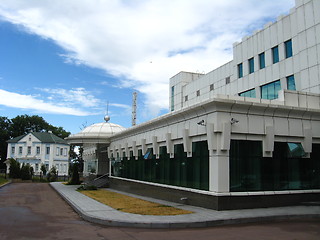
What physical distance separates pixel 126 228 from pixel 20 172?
3949 cm

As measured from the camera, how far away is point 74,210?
50.9 ft

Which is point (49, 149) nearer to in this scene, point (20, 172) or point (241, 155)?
point (20, 172)

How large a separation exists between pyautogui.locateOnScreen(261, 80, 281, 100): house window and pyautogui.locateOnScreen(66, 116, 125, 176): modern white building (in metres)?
15.1

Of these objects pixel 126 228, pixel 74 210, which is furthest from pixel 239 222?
pixel 74 210

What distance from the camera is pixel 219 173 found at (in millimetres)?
13484

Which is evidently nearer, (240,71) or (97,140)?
(240,71)

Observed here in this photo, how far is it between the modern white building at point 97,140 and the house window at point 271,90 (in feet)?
49.5

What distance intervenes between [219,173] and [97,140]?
19.5 m

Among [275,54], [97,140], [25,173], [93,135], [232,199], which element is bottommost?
[25,173]

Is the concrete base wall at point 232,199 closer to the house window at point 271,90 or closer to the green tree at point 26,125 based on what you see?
the house window at point 271,90

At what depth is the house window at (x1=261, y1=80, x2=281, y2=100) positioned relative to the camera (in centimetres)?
2535

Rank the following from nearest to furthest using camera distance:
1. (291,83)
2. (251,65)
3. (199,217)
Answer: (199,217) < (291,83) < (251,65)

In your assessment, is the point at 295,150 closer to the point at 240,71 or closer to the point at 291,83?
the point at 291,83

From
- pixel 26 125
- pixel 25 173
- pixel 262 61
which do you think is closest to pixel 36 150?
pixel 25 173
